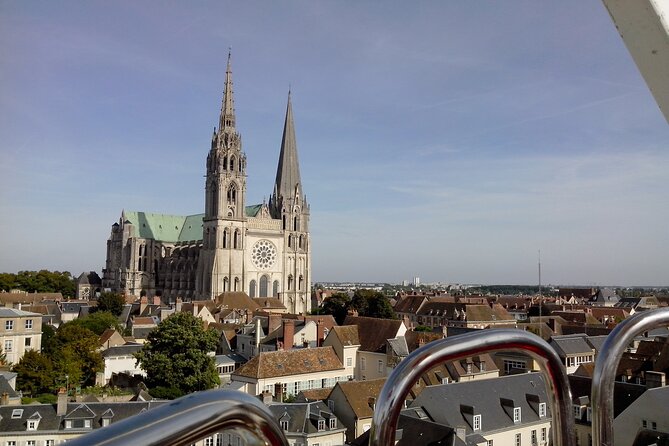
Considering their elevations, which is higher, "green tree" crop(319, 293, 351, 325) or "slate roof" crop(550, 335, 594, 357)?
"green tree" crop(319, 293, 351, 325)

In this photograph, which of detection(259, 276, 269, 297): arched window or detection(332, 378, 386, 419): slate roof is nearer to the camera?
detection(332, 378, 386, 419): slate roof

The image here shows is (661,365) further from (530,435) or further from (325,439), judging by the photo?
(325,439)

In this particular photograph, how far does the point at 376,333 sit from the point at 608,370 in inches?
1474

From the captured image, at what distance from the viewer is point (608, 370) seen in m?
2.11

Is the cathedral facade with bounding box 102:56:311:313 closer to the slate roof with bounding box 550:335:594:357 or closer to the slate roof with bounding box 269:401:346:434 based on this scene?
the slate roof with bounding box 550:335:594:357

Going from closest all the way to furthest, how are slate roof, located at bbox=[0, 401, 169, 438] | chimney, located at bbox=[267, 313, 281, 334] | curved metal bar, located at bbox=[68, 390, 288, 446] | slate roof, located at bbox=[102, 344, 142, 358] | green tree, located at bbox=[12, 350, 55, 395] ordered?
curved metal bar, located at bbox=[68, 390, 288, 446] → slate roof, located at bbox=[0, 401, 169, 438] → green tree, located at bbox=[12, 350, 55, 395] → slate roof, located at bbox=[102, 344, 142, 358] → chimney, located at bbox=[267, 313, 281, 334]

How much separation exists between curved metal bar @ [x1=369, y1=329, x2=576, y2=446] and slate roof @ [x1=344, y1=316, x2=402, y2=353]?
118 feet

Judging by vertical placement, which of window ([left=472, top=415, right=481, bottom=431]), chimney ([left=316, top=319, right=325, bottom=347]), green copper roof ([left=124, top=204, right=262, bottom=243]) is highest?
green copper roof ([left=124, top=204, right=262, bottom=243])

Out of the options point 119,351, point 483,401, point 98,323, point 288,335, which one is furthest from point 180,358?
point 98,323

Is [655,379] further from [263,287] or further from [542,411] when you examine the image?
[263,287]

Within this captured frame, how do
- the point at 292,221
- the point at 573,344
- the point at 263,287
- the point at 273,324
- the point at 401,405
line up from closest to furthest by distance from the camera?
the point at 401,405, the point at 573,344, the point at 273,324, the point at 263,287, the point at 292,221

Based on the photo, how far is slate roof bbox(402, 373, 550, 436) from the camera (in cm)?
2331

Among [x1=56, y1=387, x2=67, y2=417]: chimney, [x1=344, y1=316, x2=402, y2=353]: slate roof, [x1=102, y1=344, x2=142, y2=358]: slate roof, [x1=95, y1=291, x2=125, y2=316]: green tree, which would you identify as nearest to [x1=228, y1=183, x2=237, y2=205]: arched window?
[x1=95, y1=291, x2=125, y2=316]: green tree

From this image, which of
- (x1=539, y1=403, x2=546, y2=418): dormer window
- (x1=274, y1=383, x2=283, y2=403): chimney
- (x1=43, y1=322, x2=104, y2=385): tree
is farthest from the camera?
(x1=43, y1=322, x2=104, y2=385): tree
